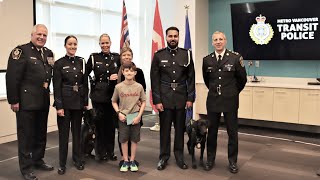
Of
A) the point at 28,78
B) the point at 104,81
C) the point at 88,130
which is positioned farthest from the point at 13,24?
the point at 88,130

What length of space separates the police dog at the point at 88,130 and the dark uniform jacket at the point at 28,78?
0.52 meters

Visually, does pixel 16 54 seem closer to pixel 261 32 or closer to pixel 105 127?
pixel 105 127

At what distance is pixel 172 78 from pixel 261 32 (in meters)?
3.06

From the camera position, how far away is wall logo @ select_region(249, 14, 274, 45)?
604 cm

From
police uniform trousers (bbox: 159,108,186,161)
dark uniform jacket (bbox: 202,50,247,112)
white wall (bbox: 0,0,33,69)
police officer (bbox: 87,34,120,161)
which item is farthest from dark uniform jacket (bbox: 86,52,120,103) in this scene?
white wall (bbox: 0,0,33,69)

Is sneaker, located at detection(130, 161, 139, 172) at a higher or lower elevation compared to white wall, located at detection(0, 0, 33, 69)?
lower

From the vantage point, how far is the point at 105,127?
405cm

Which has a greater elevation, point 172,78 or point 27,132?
point 172,78

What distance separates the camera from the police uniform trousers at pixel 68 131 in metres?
3.68

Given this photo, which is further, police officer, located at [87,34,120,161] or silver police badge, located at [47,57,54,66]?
police officer, located at [87,34,120,161]

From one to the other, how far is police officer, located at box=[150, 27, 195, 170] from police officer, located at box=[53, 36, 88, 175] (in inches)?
30.8

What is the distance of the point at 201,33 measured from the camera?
21.8 feet

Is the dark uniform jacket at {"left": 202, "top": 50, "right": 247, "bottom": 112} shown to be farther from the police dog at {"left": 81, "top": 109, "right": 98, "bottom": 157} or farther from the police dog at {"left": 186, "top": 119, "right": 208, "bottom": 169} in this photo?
the police dog at {"left": 81, "top": 109, "right": 98, "bottom": 157}

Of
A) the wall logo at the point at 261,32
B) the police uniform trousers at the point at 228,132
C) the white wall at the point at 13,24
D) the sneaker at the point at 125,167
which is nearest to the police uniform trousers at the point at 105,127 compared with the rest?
the sneaker at the point at 125,167
